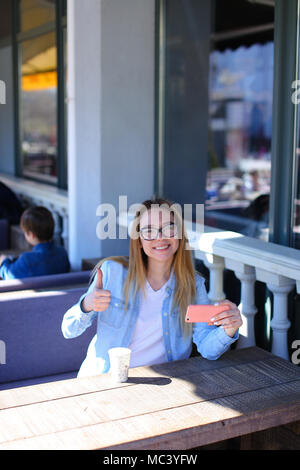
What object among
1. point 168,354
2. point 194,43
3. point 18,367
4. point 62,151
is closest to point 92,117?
point 194,43

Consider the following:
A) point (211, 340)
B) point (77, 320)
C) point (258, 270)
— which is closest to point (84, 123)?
point (258, 270)

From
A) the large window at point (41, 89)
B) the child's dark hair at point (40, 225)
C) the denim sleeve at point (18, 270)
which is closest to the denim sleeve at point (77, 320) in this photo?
the denim sleeve at point (18, 270)

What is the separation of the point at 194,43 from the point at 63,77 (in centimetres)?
129

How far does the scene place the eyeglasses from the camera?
2170 millimetres

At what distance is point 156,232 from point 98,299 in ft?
1.14

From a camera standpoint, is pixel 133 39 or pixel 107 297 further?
pixel 133 39

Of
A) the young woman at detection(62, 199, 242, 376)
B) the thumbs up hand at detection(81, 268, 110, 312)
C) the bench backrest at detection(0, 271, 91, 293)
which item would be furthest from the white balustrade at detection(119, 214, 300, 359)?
the thumbs up hand at detection(81, 268, 110, 312)

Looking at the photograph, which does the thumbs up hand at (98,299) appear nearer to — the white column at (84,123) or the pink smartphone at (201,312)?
the pink smartphone at (201,312)

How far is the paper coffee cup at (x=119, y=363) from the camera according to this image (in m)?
1.84

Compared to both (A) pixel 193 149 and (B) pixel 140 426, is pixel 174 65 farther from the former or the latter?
(B) pixel 140 426

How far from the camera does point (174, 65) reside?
3902 millimetres

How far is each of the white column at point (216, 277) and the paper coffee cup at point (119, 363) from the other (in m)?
0.97

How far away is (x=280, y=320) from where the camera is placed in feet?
8.03
